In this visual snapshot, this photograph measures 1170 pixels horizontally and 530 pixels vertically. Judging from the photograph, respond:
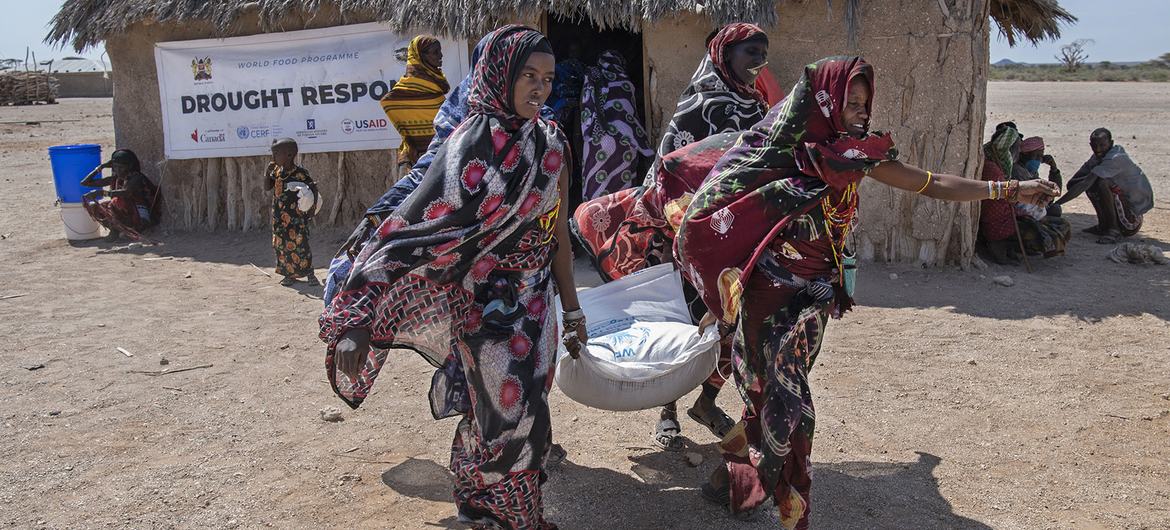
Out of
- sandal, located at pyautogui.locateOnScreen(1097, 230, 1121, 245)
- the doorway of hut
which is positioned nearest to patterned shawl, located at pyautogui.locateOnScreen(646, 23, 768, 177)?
the doorway of hut

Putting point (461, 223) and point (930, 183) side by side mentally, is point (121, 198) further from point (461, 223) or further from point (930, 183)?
point (930, 183)

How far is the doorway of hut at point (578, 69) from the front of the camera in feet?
24.9

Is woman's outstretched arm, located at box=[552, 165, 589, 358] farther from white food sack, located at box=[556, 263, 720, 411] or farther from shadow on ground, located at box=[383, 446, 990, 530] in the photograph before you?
shadow on ground, located at box=[383, 446, 990, 530]

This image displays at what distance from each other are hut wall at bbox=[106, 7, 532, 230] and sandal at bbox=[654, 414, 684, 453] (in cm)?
496

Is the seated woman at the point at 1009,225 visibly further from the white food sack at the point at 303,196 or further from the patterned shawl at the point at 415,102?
the white food sack at the point at 303,196

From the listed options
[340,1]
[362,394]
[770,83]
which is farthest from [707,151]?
[340,1]

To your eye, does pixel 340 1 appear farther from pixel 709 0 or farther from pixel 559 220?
pixel 559 220

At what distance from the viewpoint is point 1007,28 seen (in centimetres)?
851

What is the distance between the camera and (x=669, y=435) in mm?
3846

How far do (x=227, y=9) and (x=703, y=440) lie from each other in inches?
255

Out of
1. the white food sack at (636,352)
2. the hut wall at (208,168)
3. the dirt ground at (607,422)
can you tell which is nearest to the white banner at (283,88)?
the hut wall at (208,168)

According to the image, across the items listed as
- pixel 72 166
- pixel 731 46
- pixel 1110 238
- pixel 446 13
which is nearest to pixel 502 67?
pixel 731 46

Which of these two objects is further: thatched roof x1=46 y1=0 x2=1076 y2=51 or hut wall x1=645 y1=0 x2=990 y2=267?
thatched roof x1=46 y1=0 x2=1076 y2=51

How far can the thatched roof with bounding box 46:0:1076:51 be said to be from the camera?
6531 millimetres
